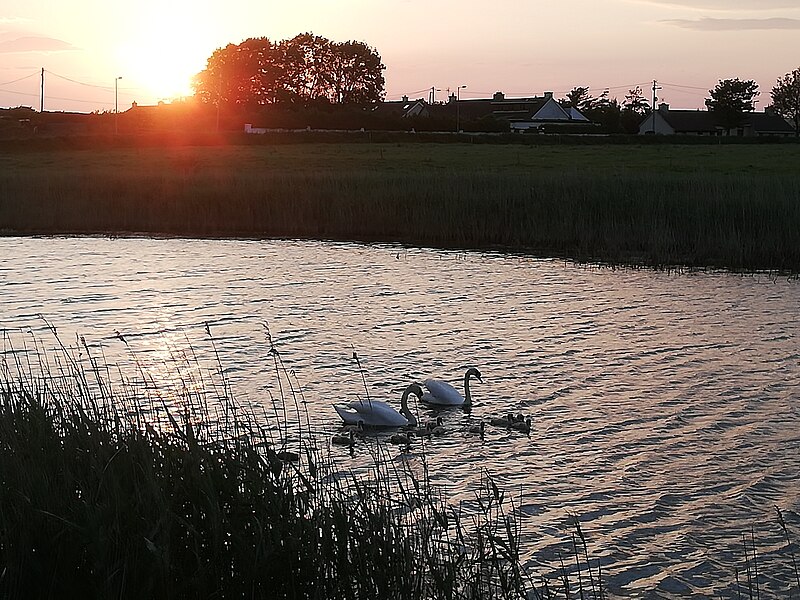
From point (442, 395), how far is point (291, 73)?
78.6 m

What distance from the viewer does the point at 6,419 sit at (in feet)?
18.4

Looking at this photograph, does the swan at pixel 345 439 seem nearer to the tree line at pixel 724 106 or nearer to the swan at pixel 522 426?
the swan at pixel 522 426

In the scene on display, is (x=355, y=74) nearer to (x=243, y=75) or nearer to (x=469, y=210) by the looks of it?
(x=243, y=75)

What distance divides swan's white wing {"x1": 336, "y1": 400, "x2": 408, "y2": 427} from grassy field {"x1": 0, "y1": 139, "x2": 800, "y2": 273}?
10977mm

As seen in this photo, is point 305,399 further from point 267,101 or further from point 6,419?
point 267,101

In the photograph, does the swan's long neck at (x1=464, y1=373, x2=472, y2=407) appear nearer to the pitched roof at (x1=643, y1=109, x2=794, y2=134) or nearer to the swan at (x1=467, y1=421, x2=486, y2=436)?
the swan at (x1=467, y1=421, x2=486, y2=436)

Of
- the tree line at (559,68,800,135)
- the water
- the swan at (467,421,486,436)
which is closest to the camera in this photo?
the water

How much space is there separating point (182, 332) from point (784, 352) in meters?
6.35

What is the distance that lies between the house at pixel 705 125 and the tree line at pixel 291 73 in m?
23.7

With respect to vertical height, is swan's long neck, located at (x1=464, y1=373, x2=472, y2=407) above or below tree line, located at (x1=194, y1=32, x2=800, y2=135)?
below

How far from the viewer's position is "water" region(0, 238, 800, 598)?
6.20 metres

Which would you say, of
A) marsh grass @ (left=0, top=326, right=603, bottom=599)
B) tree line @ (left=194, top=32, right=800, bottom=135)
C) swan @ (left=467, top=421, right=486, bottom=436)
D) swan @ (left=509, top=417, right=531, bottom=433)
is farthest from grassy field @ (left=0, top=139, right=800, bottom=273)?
tree line @ (left=194, top=32, right=800, bottom=135)

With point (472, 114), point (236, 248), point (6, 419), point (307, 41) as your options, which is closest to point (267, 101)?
point (307, 41)

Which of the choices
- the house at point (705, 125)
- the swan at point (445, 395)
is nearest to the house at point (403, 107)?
the house at point (705, 125)
